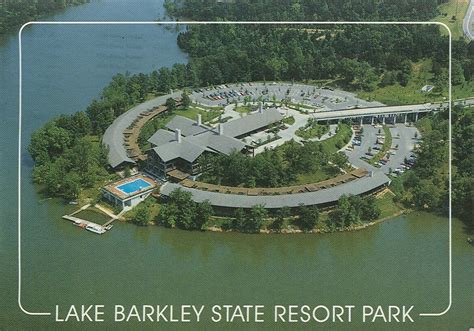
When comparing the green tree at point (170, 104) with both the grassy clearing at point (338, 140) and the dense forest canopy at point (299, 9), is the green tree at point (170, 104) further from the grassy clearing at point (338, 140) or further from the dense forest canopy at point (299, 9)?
the dense forest canopy at point (299, 9)

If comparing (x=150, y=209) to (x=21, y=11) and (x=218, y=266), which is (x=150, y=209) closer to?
(x=218, y=266)

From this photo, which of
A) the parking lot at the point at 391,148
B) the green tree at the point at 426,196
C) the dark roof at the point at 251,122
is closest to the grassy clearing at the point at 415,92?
the parking lot at the point at 391,148

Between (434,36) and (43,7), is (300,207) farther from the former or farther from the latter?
(43,7)

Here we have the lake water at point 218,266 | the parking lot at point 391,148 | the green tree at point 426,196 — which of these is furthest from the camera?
the parking lot at point 391,148

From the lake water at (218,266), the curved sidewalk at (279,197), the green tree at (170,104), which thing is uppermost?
the green tree at (170,104)

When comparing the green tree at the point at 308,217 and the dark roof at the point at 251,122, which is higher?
the dark roof at the point at 251,122

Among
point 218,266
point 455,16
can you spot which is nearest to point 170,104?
→ point 218,266

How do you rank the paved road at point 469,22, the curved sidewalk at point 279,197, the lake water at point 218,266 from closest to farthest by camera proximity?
the lake water at point 218,266
the curved sidewalk at point 279,197
the paved road at point 469,22
